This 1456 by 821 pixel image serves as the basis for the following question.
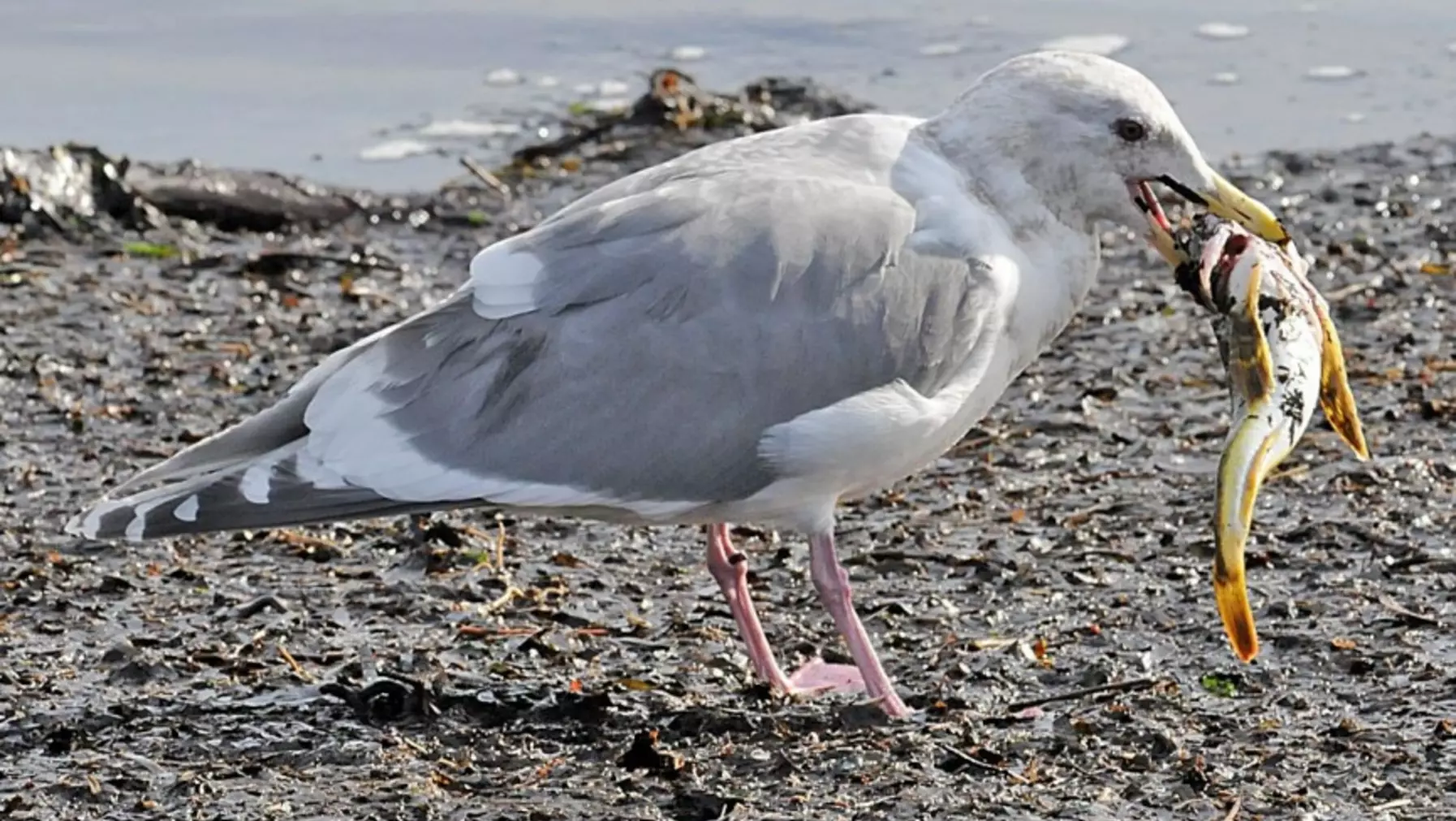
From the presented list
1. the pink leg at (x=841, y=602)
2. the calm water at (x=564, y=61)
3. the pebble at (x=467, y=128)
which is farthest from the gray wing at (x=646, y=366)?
the pebble at (x=467, y=128)

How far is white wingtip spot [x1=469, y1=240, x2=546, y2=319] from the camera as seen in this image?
5469 mm

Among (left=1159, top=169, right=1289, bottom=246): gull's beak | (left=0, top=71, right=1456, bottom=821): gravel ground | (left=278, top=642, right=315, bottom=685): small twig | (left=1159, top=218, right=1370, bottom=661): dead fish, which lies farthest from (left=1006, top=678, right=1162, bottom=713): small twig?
(left=278, top=642, right=315, bottom=685): small twig

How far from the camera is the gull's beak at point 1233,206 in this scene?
572 centimetres

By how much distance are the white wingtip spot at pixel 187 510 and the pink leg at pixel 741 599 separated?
50.3 inches

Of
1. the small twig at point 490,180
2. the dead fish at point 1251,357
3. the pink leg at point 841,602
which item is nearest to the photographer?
the dead fish at point 1251,357

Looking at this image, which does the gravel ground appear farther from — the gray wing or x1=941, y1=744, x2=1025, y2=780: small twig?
the gray wing

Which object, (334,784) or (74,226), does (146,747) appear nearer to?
(334,784)

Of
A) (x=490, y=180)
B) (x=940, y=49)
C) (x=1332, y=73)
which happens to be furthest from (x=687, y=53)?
(x=1332, y=73)

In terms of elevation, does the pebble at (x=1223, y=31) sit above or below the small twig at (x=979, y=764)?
above

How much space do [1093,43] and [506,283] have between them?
7.42 metres

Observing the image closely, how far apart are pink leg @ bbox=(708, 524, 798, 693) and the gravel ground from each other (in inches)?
2.9

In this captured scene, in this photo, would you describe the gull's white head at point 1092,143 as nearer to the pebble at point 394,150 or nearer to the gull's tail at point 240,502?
the gull's tail at point 240,502

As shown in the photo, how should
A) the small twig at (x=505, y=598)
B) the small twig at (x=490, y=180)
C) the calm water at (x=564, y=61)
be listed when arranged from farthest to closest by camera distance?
1. the calm water at (x=564, y=61)
2. the small twig at (x=490, y=180)
3. the small twig at (x=505, y=598)

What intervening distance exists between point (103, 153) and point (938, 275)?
530cm
